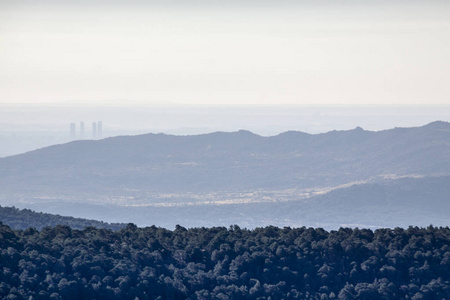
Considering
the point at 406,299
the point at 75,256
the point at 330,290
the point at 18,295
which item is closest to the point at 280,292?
the point at 330,290

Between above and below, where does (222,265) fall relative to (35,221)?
below

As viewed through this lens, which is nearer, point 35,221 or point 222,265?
point 222,265

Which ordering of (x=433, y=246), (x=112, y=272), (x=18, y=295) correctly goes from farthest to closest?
(x=433, y=246) < (x=112, y=272) < (x=18, y=295)

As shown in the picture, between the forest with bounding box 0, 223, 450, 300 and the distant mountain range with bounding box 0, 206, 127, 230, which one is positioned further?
the distant mountain range with bounding box 0, 206, 127, 230

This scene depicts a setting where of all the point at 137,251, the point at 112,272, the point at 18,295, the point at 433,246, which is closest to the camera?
the point at 18,295

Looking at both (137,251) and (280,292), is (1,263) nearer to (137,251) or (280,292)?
(137,251)

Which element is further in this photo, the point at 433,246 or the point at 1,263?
the point at 433,246

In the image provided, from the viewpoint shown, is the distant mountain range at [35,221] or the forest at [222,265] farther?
the distant mountain range at [35,221]
